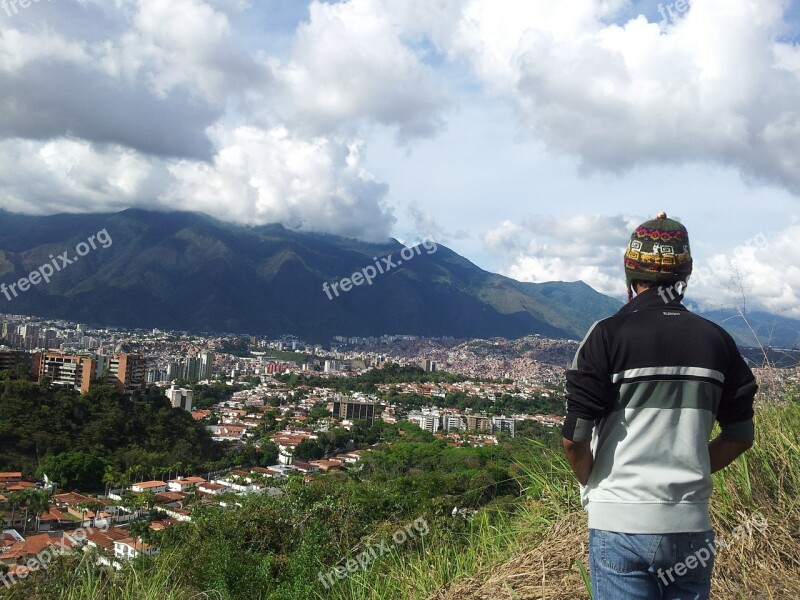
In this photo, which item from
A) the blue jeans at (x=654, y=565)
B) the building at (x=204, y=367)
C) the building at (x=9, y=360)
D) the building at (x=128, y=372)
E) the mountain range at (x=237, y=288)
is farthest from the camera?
the mountain range at (x=237, y=288)

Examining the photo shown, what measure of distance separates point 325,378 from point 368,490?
4440 cm

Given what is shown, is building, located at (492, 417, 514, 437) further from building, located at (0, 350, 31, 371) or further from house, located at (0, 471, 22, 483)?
building, located at (0, 350, 31, 371)

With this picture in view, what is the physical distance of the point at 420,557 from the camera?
2.68 metres

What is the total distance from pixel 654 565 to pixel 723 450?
1.01 ft

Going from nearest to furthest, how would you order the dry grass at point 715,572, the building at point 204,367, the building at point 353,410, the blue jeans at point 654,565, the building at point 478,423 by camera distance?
the blue jeans at point 654,565 → the dry grass at point 715,572 → the building at point 478,423 → the building at point 353,410 → the building at point 204,367

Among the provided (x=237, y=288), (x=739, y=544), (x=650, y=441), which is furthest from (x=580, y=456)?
(x=237, y=288)

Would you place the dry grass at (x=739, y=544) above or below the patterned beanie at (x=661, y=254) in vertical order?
below

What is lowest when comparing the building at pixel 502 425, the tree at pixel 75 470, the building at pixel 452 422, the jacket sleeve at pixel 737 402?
the building at pixel 452 422

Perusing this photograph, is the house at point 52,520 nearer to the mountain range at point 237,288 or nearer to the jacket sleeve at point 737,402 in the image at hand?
the jacket sleeve at point 737,402

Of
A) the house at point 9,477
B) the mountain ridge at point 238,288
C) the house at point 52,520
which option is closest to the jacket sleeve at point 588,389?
the house at point 52,520

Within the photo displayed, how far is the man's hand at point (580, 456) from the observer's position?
1.15 meters

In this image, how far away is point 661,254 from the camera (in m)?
1.23

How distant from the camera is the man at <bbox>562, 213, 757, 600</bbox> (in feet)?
3.62

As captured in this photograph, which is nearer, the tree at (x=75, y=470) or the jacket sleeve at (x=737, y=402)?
the jacket sleeve at (x=737, y=402)
